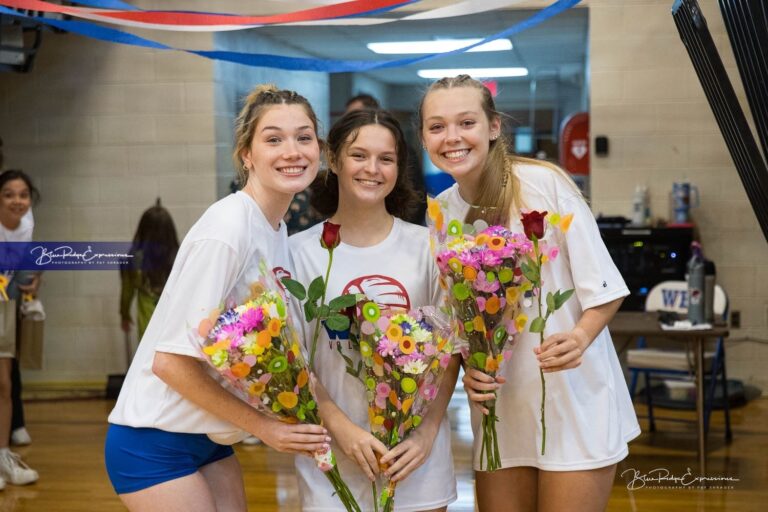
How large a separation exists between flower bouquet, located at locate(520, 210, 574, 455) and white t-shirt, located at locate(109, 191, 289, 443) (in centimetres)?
52

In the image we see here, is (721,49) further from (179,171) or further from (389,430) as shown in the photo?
(389,430)

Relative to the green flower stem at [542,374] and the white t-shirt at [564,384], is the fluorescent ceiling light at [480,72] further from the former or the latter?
the green flower stem at [542,374]

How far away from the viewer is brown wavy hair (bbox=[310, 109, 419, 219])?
205cm

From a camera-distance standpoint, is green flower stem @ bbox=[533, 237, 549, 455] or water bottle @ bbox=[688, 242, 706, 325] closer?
green flower stem @ bbox=[533, 237, 549, 455]

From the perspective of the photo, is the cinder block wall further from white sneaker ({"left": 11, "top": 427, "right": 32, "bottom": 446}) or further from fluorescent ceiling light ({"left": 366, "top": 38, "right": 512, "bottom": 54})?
white sneaker ({"left": 11, "top": 427, "right": 32, "bottom": 446})

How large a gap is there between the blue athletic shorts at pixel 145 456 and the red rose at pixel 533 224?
0.80 m

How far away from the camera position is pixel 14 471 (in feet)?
14.6

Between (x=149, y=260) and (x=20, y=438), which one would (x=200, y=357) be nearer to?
(x=20, y=438)

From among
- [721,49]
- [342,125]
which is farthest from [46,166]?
[342,125]

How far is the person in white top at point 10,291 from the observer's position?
447cm

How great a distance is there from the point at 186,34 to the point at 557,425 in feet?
17.7

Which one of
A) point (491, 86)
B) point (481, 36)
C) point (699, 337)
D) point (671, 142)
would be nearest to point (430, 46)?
point (481, 36)

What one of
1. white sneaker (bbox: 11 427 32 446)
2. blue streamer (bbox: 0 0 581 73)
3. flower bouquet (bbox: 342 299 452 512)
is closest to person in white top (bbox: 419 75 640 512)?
flower bouquet (bbox: 342 299 452 512)

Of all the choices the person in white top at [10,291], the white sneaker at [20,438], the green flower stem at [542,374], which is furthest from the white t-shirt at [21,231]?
the green flower stem at [542,374]
